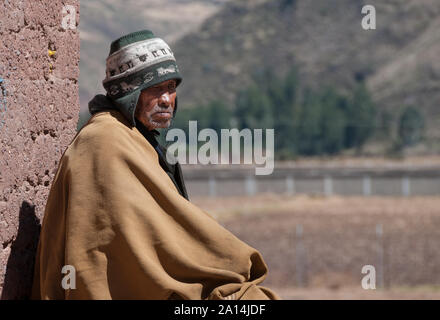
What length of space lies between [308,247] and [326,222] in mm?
8796

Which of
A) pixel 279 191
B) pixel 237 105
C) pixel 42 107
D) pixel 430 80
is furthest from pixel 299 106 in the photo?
pixel 42 107

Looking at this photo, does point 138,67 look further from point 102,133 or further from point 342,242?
point 342,242

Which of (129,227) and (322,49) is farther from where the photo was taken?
(322,49)

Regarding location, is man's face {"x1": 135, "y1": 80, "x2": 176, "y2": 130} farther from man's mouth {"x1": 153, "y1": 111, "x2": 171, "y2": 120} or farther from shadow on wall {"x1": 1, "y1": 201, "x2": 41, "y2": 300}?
shadow on wall {"x1": 1, "y1": 201, "x2": 41, "y2": 300}

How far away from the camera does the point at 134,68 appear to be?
3.55 metres

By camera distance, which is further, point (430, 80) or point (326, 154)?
point (430, 80)

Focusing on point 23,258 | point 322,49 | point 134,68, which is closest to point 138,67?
point 134,68

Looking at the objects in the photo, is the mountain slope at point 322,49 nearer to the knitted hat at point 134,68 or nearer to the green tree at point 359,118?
the green tree at point 359,118

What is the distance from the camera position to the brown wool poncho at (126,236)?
323 cm

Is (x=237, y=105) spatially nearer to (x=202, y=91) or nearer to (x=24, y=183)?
(x=202, y=91)

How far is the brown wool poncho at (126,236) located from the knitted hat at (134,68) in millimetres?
160

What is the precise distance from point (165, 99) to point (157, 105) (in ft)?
0.14

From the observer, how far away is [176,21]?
163625mm
